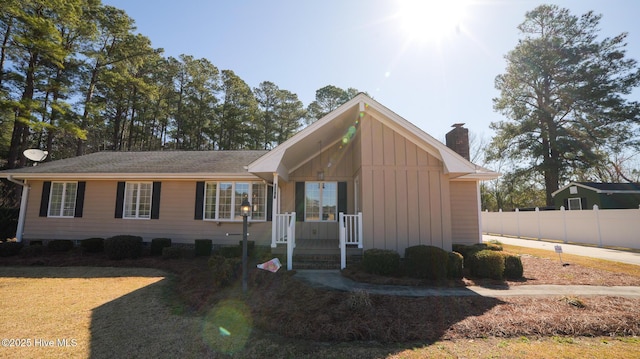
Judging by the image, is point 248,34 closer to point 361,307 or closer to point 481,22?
point 481,22

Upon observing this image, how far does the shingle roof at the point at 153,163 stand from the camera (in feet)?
36.0

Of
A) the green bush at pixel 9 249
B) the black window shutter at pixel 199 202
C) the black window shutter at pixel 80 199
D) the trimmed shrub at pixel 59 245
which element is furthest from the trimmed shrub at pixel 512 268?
the green bush at pixel 9 249

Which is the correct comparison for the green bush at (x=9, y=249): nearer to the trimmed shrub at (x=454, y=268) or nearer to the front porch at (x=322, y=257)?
the front porch at (x=322, y=257)

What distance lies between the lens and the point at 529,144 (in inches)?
923

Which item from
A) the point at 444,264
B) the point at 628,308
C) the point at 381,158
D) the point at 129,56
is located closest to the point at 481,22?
the point at 381,158

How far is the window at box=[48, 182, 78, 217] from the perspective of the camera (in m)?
11.2

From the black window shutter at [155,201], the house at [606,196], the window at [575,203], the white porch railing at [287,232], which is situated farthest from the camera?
the window at [575,203]

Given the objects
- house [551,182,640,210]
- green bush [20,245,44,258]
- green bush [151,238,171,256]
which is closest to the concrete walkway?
green bush [151,238,171,256]

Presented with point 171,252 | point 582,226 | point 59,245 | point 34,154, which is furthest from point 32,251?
point 582,226

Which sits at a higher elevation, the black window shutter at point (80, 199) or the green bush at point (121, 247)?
the black window shutter at point (80, 199)

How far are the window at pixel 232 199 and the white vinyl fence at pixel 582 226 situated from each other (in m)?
16.1

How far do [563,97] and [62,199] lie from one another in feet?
110

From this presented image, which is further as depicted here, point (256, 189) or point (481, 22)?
point (256, 189)

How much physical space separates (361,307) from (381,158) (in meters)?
4.49
